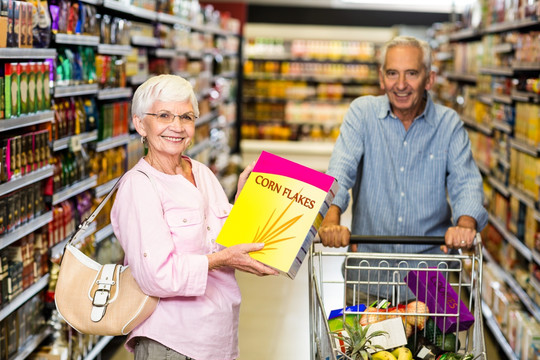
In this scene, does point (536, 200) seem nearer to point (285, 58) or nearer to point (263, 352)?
point (263, 352)

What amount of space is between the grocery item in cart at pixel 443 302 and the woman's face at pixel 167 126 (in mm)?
875

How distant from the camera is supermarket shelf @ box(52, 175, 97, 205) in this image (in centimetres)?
397

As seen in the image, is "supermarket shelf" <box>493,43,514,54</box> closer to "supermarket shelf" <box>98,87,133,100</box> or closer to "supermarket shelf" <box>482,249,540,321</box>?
"supermarket shelf" <box>482,249,540,321</box>

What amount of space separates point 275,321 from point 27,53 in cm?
286

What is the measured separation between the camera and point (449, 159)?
2951 millimetres

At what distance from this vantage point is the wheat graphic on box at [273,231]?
2.12 m

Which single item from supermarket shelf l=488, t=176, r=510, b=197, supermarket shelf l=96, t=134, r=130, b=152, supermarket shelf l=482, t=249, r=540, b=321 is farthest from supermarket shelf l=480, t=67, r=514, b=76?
supermarket shelf l=96, t=134, r=130, b=152

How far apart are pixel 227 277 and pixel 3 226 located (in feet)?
4.76

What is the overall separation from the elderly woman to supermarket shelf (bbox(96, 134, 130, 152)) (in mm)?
2430

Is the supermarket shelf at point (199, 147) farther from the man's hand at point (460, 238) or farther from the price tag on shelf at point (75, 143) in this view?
the man's hand at point (460, 238)

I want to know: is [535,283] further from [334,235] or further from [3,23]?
[3,23]

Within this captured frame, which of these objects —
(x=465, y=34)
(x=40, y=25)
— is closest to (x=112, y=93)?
(x=40, y=25)

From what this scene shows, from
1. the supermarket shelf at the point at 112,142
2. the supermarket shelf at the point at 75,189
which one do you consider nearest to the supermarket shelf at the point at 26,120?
the supermarket shelf at the point at 75,189

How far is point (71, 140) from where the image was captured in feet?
13.6
